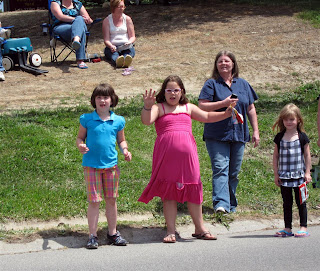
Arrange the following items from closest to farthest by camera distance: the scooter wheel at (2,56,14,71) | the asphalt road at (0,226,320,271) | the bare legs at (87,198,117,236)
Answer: the asphalt road at (0,226,320,271) < the bare legs at (87,198,117,236) < the scooter wheel at (2,56,14,71)

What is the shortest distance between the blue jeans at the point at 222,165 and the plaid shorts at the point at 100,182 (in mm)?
1407

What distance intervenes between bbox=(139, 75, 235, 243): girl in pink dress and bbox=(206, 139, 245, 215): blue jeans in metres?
0.70

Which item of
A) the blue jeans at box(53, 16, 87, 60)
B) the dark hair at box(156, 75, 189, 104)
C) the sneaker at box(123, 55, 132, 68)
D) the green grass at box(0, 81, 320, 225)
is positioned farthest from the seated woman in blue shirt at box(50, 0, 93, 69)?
the dark hair at box(156, 75, 189, 104)

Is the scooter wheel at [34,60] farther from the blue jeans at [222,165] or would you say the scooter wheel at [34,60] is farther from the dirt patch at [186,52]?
the blue jeans at [222,165]

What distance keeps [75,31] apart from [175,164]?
6.41 meters

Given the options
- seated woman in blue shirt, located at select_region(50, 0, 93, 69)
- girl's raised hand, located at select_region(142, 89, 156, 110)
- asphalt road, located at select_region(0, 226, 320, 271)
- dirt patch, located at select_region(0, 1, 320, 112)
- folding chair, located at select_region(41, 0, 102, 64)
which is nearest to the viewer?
asphalt road, located at select_region(0, 226, 320, 271)

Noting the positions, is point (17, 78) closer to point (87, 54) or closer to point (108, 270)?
point (87, 54)

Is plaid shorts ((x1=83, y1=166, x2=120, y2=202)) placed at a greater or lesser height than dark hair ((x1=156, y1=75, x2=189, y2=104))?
lesser

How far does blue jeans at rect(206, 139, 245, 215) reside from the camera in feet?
21.1

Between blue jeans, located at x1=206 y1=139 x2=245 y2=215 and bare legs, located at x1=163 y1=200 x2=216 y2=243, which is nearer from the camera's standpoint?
bare legs, located at x1=163 y1=200 x2=216 y2=243

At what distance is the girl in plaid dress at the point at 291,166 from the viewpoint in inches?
231

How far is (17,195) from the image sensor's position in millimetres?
6477

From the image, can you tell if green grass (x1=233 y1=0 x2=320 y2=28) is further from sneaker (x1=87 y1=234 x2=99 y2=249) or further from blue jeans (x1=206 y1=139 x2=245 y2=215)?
sneaker (x1=87 y1=234 x2=99 y2=249)

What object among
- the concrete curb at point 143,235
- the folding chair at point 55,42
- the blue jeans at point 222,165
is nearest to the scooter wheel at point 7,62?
the folding chair at point 55,42
